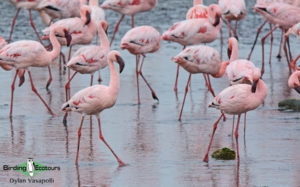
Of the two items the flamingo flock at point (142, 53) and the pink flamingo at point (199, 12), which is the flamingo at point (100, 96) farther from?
the pink flamingo at point (199, 12)

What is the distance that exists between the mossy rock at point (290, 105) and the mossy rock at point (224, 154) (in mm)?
2741

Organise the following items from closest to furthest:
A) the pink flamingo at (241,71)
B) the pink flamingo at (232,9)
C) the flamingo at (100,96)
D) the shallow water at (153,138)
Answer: the shallow water at (153,138), the flamingo at (100,96), the pink flamingo at (241,71), the pink flamingo at (232,9)

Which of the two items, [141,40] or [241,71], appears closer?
[241,71]

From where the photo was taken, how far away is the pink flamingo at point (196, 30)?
460 inches

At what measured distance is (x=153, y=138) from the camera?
9.10 meters

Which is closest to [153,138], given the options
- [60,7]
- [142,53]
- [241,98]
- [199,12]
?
[241,98]

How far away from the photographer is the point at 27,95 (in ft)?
39.6

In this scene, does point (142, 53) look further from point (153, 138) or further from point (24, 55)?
point (153, 138)

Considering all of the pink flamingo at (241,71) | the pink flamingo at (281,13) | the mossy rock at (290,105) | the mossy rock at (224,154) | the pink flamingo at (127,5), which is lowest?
the mossy rock at (224,154)

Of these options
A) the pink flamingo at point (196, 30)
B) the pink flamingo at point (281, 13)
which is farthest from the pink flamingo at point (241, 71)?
the pink flamingo at point (281, 13)

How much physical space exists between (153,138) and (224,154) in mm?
1242

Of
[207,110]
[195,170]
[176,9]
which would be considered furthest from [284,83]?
[176,9]

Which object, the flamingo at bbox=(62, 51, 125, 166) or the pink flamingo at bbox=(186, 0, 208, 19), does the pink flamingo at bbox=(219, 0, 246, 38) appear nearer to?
the pink flamingo at bbox=(186, 0, 208, 19)

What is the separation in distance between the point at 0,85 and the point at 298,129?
5.58m
